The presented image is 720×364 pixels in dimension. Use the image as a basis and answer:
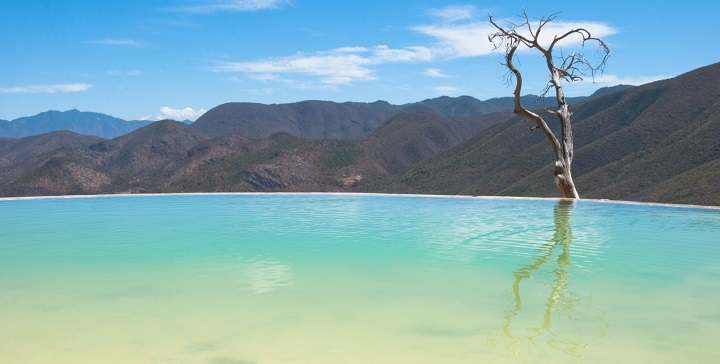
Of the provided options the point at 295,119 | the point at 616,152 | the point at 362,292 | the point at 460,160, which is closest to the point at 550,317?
the point at 362,292

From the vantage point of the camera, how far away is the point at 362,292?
243 inches

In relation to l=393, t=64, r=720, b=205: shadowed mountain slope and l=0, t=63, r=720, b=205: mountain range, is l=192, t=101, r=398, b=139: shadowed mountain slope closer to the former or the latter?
l=0, t=63, r=720, b=205: mountain range

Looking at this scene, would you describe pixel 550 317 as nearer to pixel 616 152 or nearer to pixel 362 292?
pixel 362 292

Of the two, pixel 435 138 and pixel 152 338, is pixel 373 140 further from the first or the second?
pixel 152 338

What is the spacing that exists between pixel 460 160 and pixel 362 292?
157 feet

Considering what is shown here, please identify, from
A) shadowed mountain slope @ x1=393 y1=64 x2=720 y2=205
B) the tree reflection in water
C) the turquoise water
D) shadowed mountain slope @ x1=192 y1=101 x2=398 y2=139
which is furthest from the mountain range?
shadowed mountain slope @ x1=192 y1=101 x2=398 y2=139

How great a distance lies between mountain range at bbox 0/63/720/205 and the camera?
116 feet

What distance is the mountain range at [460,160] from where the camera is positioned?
116ft

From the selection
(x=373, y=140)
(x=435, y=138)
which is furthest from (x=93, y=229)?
(x=435, y=138)

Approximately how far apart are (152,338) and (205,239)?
5827 mm

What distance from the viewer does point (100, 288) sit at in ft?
20.9

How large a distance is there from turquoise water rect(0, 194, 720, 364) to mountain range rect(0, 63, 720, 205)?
19.2m

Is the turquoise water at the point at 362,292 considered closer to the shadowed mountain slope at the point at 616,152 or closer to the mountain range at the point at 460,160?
the shadowed mountain slope at the point at 616,152

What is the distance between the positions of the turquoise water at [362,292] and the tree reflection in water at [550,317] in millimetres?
17
